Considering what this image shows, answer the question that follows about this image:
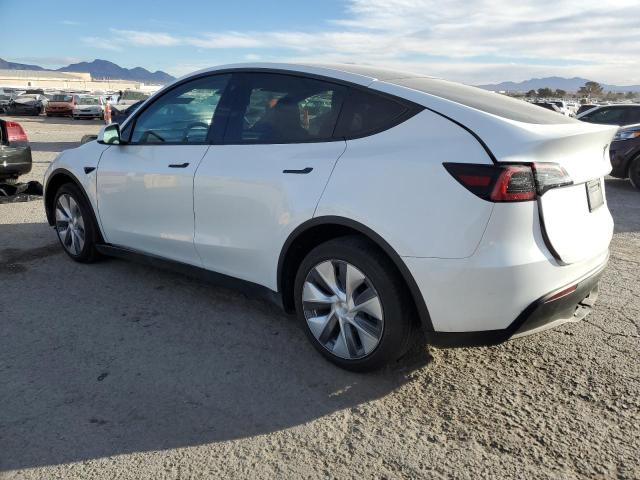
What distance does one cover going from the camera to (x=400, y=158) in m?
2.75

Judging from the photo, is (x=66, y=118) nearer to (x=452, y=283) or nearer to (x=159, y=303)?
(x=159, y=303)

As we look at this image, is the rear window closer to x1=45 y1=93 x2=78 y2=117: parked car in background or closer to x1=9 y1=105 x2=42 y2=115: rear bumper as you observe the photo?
x1=45 y1=93 x2=78 y2=117: parked car in background

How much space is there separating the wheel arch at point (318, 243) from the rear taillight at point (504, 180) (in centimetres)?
51

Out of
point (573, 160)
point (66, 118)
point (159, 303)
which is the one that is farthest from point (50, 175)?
point (66, 118)

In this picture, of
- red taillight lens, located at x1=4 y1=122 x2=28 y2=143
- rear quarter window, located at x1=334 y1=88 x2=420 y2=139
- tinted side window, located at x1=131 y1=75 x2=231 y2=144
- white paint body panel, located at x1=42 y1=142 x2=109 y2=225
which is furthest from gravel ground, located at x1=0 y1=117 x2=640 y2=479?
red taillight lens, located at x1=4 y1=122 x2=28 y2=143

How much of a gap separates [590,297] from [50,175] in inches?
185

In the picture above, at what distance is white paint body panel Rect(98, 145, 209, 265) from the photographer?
384 centimetres

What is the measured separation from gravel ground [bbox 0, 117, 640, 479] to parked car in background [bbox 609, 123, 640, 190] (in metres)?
6.55

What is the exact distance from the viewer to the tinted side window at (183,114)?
12.6ft

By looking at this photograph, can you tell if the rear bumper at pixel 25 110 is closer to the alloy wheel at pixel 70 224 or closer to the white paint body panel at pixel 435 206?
the alloy wheel at pixel 70 224

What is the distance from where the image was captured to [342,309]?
3062mm

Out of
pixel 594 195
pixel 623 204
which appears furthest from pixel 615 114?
pixel 594 195

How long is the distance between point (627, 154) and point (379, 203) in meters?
8.75

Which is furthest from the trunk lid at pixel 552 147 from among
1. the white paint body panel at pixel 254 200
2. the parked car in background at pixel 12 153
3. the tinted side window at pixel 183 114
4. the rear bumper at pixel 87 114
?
the rear bumper at pixel 87 114
